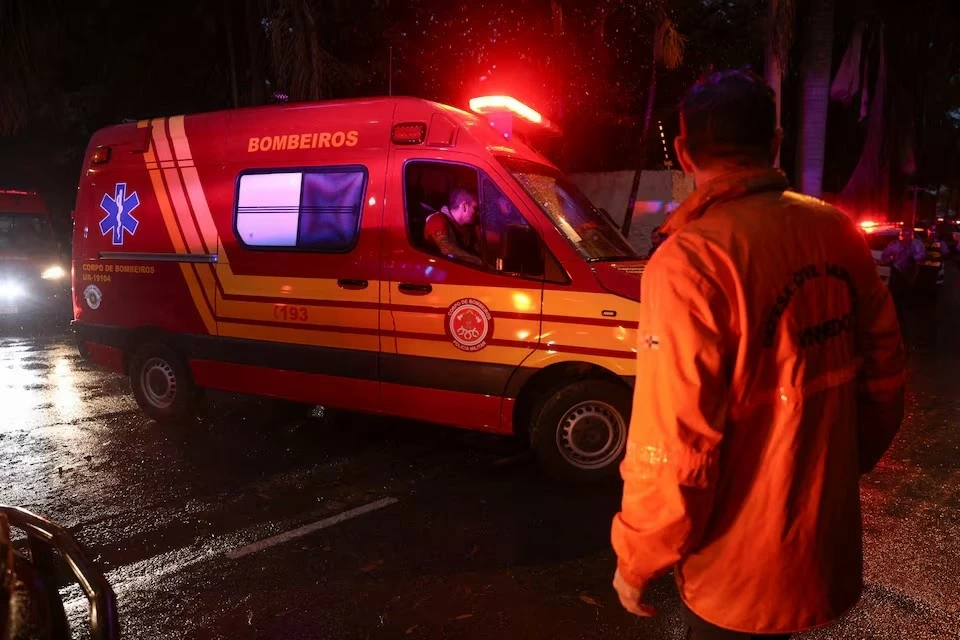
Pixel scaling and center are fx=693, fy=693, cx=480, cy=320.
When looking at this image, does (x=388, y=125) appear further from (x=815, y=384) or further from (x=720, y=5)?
(x=720, y=5)

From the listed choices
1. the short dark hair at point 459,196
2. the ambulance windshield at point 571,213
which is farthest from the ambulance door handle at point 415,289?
the ambulance windshield at point 571,213

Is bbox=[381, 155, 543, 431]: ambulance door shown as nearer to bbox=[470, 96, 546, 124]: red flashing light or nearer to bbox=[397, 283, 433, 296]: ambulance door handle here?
bbox=[397, 283, 433, 296]: ambulance door handle

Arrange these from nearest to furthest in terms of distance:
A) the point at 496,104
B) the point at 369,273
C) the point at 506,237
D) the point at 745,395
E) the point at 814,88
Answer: the point at 745,395 → the point at 506,237 → the point at 369,273 → the point at 496,104 → the point at 814,88

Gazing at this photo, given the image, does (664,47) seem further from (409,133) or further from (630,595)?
(630,595)

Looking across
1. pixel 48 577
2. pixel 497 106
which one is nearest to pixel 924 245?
pixel 497 106

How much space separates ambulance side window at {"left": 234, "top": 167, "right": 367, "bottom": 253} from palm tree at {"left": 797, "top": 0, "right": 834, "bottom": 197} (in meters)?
11.1

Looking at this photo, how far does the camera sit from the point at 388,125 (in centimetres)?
529

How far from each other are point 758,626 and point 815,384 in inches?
21.5

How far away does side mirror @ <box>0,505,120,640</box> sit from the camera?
2.05 meters

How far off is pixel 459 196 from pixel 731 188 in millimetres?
3729

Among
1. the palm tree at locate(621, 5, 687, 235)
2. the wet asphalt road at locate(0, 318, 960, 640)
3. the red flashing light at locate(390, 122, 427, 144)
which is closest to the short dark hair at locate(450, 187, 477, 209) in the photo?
the red flashing light at locate(390, 122, 427, 144)

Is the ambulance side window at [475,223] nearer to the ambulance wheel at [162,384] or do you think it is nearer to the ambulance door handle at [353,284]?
the ambulance door handle at [353,284]

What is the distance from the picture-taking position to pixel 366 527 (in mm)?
4328

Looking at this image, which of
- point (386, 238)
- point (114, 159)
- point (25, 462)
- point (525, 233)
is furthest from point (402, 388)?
point (114, 159)
